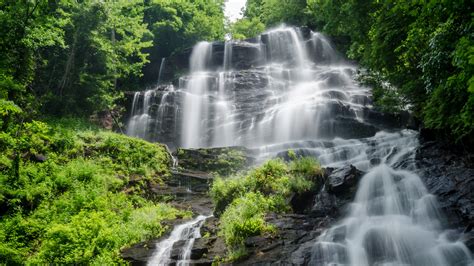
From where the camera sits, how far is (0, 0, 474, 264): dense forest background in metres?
8.80

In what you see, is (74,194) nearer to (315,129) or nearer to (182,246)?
(182,246)

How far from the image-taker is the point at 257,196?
1117 cm

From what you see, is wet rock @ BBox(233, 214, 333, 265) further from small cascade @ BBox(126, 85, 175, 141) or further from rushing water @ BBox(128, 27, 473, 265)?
small cascade @ BBox(126, 85, 175, 141)

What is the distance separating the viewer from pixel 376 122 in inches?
786

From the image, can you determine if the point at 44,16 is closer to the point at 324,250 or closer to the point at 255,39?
the point at 324,250

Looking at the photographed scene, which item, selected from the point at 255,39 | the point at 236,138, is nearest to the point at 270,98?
the point at 236,138

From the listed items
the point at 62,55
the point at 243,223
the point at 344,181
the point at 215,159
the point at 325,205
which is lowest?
the point at 243,223

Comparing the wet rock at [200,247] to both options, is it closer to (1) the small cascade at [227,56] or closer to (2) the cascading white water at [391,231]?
(2) the cascading white water at [391,231]

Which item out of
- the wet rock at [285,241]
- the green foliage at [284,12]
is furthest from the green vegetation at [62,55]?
the green foliage at [284,12]

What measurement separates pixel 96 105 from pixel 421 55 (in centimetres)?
1664

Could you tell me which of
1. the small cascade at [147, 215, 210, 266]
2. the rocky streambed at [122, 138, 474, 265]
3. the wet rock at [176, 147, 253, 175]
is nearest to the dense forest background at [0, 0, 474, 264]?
the small cascade at [147, 215, 210, 266]

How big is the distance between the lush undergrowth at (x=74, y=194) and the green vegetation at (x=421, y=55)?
859cm

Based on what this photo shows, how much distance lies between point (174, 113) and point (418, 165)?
1661 cm

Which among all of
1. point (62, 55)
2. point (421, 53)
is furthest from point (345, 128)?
point (62, 55)
